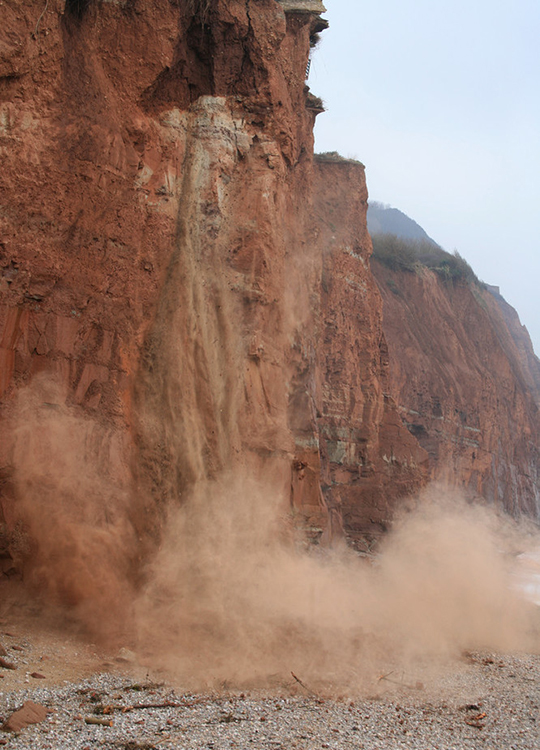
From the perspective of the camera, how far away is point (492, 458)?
120ft

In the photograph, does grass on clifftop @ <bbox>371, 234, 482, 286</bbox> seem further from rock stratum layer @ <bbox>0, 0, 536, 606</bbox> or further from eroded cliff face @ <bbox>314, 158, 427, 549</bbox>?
rock stratum layer @ <bbox>0, 0, 536, 606</bbox>

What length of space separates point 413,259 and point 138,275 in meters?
31.0

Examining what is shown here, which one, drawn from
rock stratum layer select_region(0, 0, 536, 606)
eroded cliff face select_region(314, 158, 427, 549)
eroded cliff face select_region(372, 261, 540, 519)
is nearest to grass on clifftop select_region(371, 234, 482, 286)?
eroded cliff face select_region(372, 261, 540, 519)

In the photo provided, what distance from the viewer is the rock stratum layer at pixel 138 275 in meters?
9.28

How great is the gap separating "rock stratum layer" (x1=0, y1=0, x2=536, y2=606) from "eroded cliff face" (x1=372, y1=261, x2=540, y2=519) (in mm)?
19530

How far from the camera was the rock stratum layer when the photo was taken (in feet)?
30.5

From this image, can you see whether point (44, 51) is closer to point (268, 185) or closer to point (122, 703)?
point (268, 185)

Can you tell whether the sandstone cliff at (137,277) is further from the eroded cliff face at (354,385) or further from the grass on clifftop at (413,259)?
the grass on clifftop at (413,259)

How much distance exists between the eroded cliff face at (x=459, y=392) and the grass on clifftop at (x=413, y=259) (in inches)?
19.8

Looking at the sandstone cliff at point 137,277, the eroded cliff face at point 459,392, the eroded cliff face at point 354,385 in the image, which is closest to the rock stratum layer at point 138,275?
the sandstone cliff at point 137,277

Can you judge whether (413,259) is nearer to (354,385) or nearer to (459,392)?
(459,392)

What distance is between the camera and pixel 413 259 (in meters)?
39.8

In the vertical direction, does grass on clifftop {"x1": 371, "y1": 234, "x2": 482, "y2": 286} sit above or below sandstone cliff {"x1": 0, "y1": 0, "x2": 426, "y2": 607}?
above

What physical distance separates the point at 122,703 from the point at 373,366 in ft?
57.6
